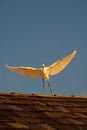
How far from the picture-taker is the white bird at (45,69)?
29.1 ft

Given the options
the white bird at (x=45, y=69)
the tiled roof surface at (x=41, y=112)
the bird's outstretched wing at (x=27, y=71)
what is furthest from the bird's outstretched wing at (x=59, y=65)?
the tiled roof surface at (x=41, y=112)

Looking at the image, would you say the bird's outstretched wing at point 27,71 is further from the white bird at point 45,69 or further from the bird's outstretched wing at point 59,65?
the bird's outstretched wing at point 59,65

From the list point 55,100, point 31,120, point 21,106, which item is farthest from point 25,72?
point 31,120

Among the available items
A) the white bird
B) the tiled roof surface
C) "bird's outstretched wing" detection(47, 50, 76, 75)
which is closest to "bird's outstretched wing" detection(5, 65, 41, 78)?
the white bird

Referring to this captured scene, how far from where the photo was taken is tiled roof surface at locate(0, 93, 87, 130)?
457cm

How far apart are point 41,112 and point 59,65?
4.03 m

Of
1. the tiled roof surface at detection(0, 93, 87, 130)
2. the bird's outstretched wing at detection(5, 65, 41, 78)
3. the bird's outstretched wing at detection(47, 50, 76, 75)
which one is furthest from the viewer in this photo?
the bird's outstretched wing at detection(47, 50, 76, 75)

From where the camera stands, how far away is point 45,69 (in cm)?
900

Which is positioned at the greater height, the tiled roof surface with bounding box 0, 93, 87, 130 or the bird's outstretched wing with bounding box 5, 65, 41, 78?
the bird's outstretched wing with bounding box 5, 65, 41, 78

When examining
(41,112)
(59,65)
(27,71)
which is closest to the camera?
(41,112)

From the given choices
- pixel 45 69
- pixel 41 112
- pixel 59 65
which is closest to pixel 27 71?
pixel 45 69

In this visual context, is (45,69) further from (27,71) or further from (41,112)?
(41,112)

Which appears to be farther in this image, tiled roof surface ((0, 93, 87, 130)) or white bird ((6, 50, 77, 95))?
white bird ((6, 50, 77, 95))

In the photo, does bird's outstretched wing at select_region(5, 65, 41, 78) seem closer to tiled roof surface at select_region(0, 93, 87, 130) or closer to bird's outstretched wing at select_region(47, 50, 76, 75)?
bird's outstretched wing at select_region(47, 50, 76, 75)
